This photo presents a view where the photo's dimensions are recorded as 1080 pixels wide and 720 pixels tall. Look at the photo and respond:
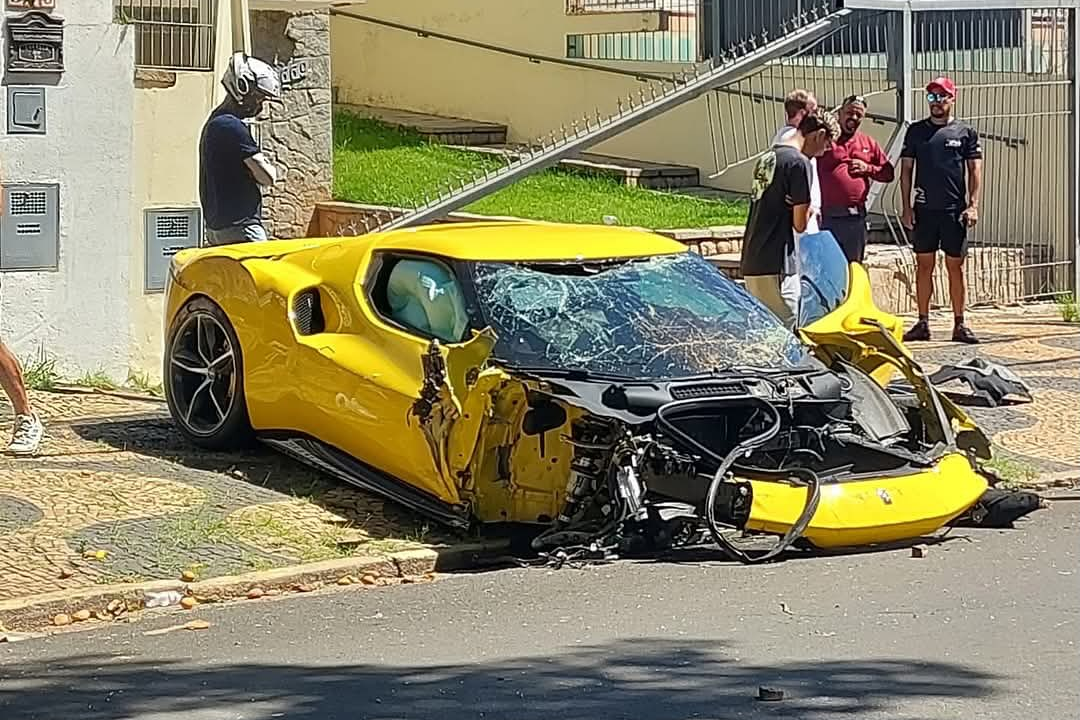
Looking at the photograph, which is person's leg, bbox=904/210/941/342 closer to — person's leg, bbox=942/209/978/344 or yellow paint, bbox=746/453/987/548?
person's leg, bbox=942/209/978/344

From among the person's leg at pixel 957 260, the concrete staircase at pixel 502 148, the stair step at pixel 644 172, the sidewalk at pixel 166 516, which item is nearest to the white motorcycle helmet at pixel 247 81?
the sidewalk at pixel 166 516

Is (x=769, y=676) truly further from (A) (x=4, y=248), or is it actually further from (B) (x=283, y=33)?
(B) (x=283, y=33)

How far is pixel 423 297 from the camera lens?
9195 millimetres

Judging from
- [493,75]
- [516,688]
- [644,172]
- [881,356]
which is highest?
[493,75]

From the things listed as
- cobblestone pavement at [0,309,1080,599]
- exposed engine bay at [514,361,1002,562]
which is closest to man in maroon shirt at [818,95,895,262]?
cobblestone pavement at [0,309,1080,599]

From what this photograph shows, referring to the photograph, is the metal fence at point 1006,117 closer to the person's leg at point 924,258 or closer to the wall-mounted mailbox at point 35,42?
the person's leg at point 924,258

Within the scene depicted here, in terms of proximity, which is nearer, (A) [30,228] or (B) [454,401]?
(B) [454,401]

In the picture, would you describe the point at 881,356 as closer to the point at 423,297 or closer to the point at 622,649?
the point at 423,297

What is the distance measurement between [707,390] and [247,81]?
164 inches

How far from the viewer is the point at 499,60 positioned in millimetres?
21812

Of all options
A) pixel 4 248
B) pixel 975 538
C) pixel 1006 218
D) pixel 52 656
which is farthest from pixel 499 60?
pixel 52 656

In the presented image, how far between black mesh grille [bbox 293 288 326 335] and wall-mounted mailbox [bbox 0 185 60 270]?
11.6 ft

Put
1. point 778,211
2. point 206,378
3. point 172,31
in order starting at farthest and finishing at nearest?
1. point 172,31
2. point 778,211
3. point 206,378

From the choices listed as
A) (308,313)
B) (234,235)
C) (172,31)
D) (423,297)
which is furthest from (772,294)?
(172,31)
